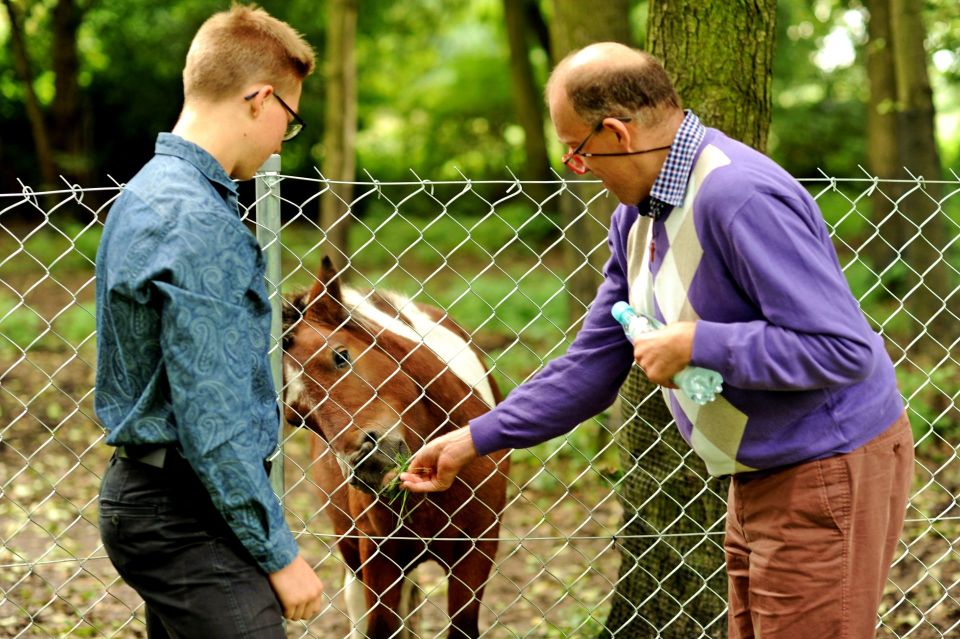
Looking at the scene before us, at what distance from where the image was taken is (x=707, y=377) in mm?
2381

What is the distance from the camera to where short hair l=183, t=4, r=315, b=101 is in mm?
2301

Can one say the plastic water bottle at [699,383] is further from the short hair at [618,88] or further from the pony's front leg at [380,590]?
the pony's front leg at [380,590]

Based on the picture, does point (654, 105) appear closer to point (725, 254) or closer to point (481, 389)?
point (725, 254)

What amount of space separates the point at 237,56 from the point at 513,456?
5.50 metres

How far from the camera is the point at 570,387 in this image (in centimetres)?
294

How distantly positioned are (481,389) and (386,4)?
55.5 feet

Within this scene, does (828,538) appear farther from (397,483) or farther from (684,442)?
(397,483)

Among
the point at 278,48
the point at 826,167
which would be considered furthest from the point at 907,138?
the point at 826,167

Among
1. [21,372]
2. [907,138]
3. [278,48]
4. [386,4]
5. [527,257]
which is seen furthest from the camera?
[386,4]

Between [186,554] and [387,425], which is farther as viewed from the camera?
[387,425]

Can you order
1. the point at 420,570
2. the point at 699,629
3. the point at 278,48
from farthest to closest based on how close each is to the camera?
the point at 420,570
the point at 699,629
the point at 278,48

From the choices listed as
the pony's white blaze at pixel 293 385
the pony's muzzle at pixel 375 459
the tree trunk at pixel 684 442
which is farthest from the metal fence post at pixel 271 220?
the tree trunk at pixel 684 442

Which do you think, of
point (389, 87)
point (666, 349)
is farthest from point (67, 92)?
point (666, 349)

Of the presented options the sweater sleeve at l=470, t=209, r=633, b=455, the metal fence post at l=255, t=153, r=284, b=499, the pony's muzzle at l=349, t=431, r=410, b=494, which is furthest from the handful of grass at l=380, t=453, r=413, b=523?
the sweater sleeve at l=470, t=209, r=633, b=455
